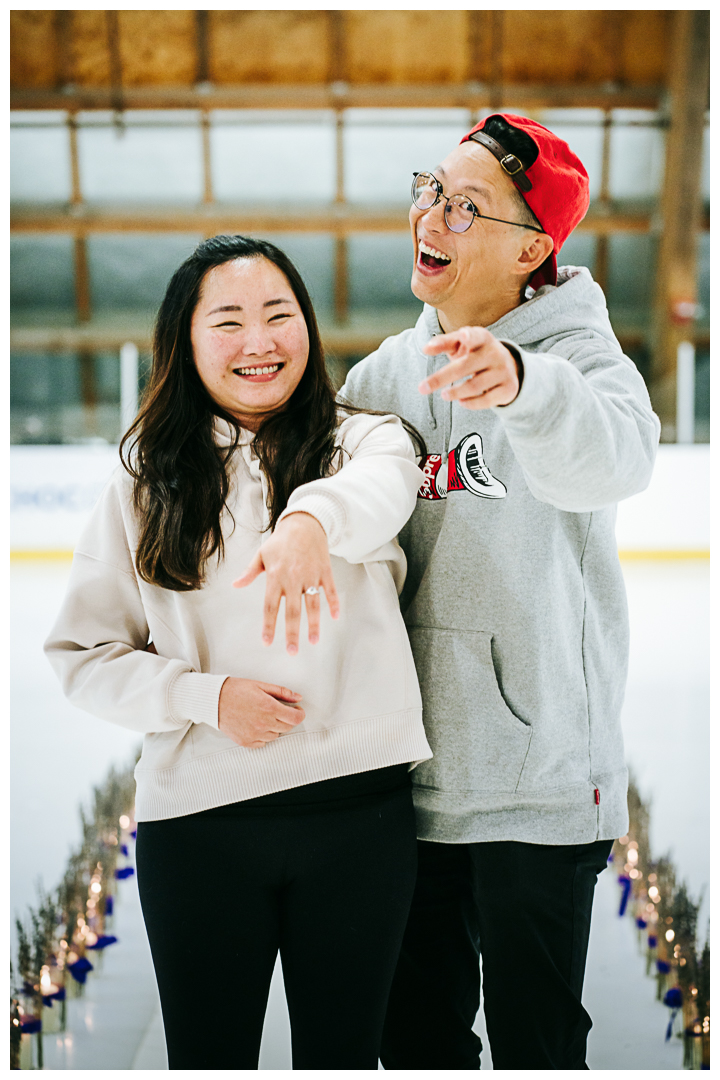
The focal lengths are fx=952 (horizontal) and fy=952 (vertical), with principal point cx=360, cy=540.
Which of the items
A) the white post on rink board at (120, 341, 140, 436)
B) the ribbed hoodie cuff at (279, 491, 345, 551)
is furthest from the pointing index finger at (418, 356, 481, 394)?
the white post on rink board at (120, 341, 140, 436)

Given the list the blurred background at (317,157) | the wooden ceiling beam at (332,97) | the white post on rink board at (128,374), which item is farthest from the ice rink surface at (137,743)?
the wooden ceiling beam at (332,97)

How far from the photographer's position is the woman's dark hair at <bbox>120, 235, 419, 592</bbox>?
4.59 feet

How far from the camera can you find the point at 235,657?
1411mm

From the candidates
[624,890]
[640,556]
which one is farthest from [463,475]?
[640,556]

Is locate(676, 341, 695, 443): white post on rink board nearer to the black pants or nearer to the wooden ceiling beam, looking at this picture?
the wooden ceiling beam

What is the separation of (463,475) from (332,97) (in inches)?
364

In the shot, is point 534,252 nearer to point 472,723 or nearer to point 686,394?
point 472,723

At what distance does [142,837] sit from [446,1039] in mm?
772

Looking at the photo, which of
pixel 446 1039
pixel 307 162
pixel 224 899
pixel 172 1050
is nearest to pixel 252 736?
pixel 224 899

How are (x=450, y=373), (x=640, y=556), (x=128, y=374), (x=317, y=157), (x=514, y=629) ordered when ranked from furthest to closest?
(x=317, y=157) → (x=128, y=374) → (x=640, y=556) → (x=514, y=629) → (x=450, y=373)

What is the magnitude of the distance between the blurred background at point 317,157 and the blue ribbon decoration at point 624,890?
586 cm

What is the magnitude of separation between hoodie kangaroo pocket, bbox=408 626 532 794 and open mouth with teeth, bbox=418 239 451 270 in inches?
24.4

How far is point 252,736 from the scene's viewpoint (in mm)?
1351
